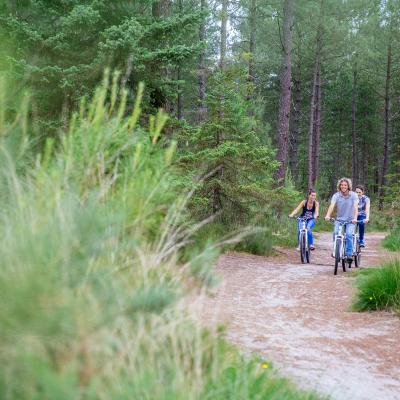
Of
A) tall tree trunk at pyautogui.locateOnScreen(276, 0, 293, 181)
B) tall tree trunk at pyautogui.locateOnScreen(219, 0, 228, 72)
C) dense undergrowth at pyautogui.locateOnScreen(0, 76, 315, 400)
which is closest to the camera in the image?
dense undergrowth at pyautogui.locateOnScreen(0, 76, 315, 400)

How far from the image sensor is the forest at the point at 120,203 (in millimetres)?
1801

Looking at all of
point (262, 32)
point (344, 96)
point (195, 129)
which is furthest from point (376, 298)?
point (344, 96)

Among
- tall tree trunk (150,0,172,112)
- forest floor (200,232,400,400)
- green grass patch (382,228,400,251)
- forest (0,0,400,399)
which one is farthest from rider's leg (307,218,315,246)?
tall tree trunk (150,0,172,112)

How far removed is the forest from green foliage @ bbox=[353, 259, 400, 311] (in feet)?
0.28

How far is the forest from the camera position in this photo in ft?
5.91

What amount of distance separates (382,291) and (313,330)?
4.58ft

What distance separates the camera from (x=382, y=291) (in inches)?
266

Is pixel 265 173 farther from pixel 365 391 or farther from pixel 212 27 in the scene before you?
pixel 212 27

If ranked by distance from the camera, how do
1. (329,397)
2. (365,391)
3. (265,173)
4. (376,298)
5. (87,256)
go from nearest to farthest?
(87,256) → (329,397) → (365,391) → (376,298) → (265,173)

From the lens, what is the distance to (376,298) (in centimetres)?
A: 675

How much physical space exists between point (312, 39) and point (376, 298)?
2590 cm

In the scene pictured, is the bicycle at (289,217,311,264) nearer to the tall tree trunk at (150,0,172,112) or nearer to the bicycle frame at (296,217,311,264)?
the bicycle frame at (296,217,311,264)

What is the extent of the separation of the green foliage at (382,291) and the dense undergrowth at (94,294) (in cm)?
368

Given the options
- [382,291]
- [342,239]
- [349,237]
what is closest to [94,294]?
[382,291]
